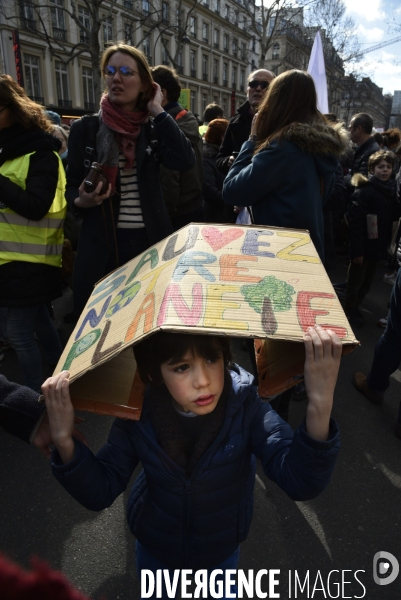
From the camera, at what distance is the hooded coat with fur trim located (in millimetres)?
2057

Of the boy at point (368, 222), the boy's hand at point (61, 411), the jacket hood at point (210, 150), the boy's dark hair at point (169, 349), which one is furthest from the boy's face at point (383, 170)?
the boy's hand at point (61, 411)

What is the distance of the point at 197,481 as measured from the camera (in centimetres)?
128

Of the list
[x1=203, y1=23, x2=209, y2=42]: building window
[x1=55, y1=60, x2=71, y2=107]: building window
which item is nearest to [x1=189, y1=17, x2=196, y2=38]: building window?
[x1=203, y1=23, x2=209, y2=42]: building window

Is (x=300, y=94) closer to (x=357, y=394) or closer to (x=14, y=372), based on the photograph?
(x=357, y=394)

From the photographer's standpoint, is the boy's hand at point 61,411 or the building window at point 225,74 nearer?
the boy's hand at point 61,411

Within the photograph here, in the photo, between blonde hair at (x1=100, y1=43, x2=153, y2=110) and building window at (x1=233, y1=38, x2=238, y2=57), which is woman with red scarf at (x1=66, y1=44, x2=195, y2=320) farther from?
building window at (x1=233, y1=38, x2=238, y2=57)

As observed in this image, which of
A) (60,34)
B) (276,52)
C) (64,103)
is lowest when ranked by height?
(64,103)

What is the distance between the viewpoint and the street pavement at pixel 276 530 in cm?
182

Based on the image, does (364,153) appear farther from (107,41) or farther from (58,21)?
(58,21)

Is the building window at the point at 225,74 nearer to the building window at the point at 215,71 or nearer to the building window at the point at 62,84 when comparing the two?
the building window at the point at 215,71

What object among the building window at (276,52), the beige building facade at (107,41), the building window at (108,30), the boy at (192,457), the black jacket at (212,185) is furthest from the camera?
the building window at (276,52)

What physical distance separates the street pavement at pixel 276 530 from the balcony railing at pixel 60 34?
28275mm

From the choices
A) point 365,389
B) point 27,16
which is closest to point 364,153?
point 365,389

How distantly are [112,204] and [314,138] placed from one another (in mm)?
1055
